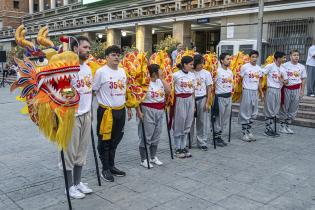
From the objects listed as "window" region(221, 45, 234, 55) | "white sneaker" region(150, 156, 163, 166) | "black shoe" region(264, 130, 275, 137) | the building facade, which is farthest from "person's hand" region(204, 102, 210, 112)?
"window" region(221, 45, 234, 55)

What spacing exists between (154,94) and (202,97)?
1.45m

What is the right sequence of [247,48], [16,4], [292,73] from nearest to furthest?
[292,73], [247,48], [16,4]

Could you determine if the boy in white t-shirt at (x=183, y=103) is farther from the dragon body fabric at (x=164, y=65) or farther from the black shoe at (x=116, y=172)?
the black shoe at (x=116, y=172)

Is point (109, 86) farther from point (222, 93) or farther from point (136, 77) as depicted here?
point (222, 93)

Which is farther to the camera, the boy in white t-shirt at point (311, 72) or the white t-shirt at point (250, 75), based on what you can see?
the boy in white t-shirt at point (311, 72)

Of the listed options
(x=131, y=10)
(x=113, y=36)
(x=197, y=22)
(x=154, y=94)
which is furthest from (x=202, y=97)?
(x=113, y=36)

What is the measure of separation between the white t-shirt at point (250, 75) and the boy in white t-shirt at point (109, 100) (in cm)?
331

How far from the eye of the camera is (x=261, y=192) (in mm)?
4406

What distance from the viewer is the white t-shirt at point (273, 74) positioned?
7488mm

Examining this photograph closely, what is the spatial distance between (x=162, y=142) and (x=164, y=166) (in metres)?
1.61

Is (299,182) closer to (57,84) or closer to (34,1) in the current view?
(57,84)

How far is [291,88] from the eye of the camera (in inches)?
305

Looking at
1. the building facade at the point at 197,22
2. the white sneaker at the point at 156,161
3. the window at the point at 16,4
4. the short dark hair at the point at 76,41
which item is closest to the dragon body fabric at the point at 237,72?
the white sneaker at the point at 156,161

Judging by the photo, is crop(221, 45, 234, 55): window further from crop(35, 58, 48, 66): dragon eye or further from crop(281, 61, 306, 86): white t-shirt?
crop(35, 58, 48, 66): dragon eye
